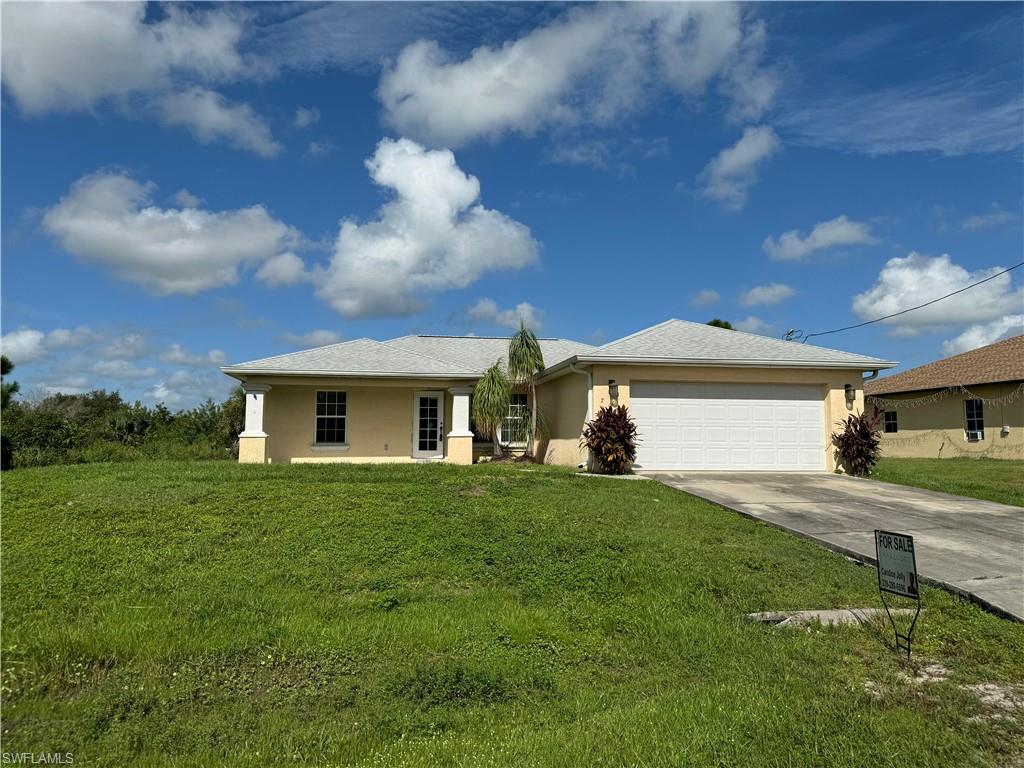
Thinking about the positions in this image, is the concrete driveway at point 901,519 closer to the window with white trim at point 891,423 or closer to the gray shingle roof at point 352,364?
the gray shingle roof at point 352,364

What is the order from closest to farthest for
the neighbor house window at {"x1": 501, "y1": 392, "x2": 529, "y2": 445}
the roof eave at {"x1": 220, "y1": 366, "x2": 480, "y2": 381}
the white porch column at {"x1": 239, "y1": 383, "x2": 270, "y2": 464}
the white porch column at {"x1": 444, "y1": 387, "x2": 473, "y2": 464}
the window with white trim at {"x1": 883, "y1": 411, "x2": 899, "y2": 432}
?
the white porch column at {"x1": 239, "y1": 383, "x2": 270, "y2": 464} → the roof eave at {"x1": 220, "y1": 366, "x2": 480, "y2": 381} → the white porch column at {"x1": 444, "y1": 387, "x2": 473, "y2": 464} → the neighbor house window at {"x1": 501, "y1": 392, "x2": 529, "y2": 445} → the window with white trim at {"x1": 883, "y1": 411, "x2": 899, "y2": 432}

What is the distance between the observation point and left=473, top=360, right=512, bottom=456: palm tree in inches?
675

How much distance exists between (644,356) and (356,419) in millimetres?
8178

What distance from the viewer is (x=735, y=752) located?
139 inches

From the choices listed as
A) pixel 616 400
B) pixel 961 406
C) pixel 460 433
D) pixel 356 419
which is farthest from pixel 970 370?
pixel 356 419

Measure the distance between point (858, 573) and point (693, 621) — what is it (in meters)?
2.48

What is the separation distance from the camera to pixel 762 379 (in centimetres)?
1598

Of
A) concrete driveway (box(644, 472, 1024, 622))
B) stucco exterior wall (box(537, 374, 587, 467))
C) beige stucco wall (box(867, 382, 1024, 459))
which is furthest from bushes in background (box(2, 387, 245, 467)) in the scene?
beige stucco wall (box(867, 382, 1024, 459))

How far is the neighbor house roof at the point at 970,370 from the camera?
22734 mm

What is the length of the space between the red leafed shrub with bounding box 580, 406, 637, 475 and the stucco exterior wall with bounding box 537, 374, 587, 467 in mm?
835

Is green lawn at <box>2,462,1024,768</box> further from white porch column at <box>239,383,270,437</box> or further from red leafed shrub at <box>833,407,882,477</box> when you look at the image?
red leafed shrub at <box>833,407,882,477</box>

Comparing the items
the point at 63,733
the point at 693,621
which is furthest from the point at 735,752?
the point at 63,733

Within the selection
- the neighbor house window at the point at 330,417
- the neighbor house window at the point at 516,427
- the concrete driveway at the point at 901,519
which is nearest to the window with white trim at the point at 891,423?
the concrete driveway at the point at 901,519

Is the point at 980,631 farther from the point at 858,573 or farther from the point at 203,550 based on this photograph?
the point at 203,550
